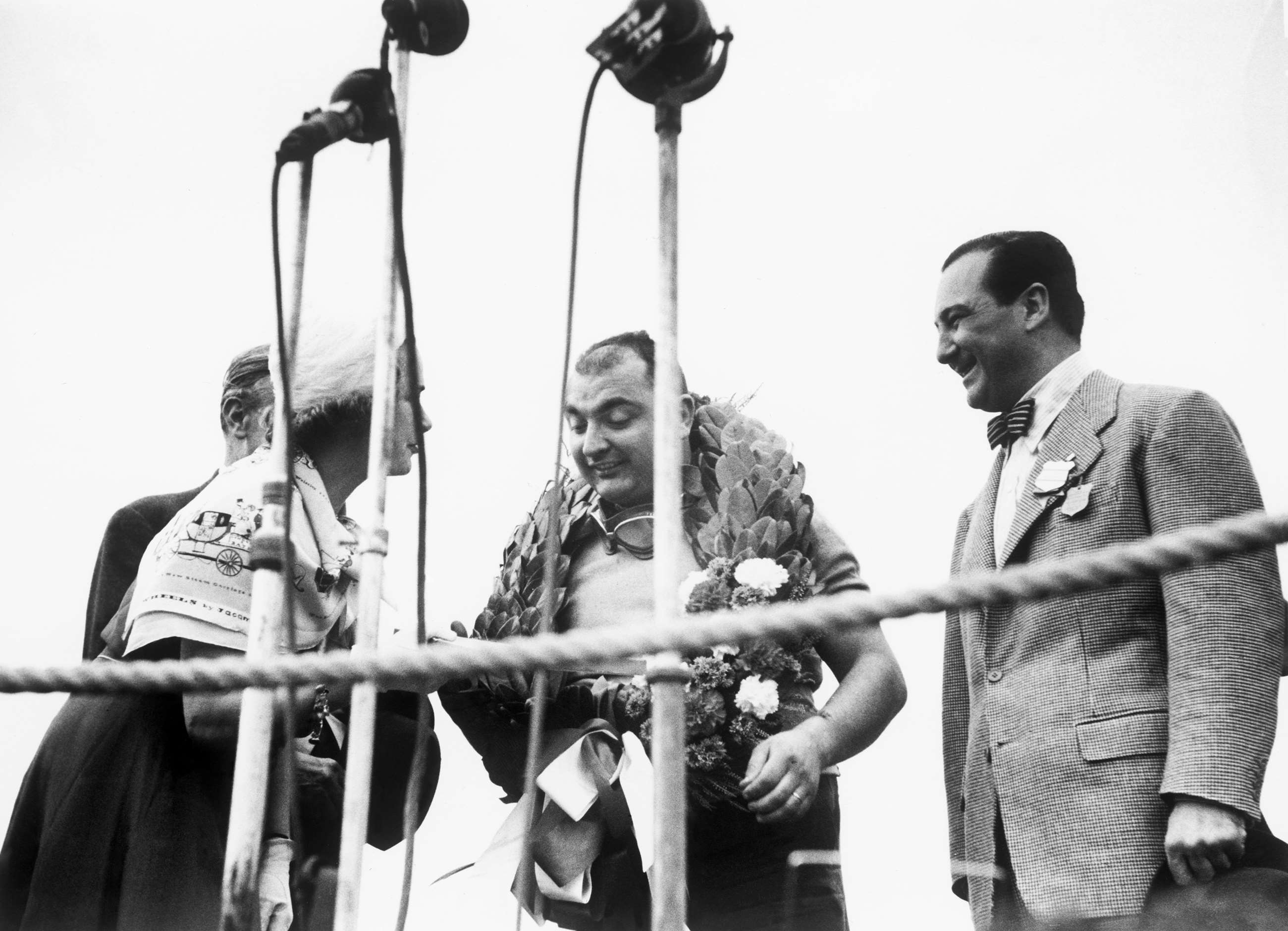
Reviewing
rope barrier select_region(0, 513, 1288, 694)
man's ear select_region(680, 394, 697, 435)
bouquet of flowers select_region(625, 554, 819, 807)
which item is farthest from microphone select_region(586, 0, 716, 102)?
man's ear select_region(680, 394, 697, 435)

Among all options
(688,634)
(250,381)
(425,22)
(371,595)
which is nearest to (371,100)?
(425,22)

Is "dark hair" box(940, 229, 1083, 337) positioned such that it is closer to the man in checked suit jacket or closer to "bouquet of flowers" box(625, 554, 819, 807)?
the man in checked suit jacket

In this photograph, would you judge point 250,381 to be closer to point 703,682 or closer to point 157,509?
point 157,509

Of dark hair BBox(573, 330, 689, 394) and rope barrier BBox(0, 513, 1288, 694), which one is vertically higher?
dark hair BBox(573, 330, 689, 394)

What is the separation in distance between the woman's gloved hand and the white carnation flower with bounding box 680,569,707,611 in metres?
0.81

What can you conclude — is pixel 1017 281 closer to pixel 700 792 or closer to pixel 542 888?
pixel 700 792

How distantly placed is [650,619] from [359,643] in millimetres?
981

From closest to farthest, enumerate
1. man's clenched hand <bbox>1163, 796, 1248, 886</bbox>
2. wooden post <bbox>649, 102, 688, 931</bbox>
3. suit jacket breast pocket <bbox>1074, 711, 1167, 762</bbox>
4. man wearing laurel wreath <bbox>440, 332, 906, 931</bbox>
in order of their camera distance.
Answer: wooden post <bbox>649, 102, 688, 931</bbox>
man's clenched hand <bbox>1163, 796, 1248, 886</bbox>
suit jacket breast pocket <bbox>1074, 711, 1167, 762</bbox>
man wearing laurel wreath <bbox>440, 332, 906, 931</bbox>

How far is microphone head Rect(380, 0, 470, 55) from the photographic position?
2.04 metres

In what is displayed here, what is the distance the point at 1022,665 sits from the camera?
2.34 m

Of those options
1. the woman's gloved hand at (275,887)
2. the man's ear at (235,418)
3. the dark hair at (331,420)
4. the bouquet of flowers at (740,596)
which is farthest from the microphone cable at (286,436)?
the man's ear at (235,418)

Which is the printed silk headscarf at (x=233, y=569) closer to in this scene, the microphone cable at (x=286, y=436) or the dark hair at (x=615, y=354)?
the microphone cable at (x=286, y=436)

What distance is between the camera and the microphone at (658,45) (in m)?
1.75

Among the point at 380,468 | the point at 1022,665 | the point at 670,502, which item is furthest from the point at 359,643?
the point at 1022,665
